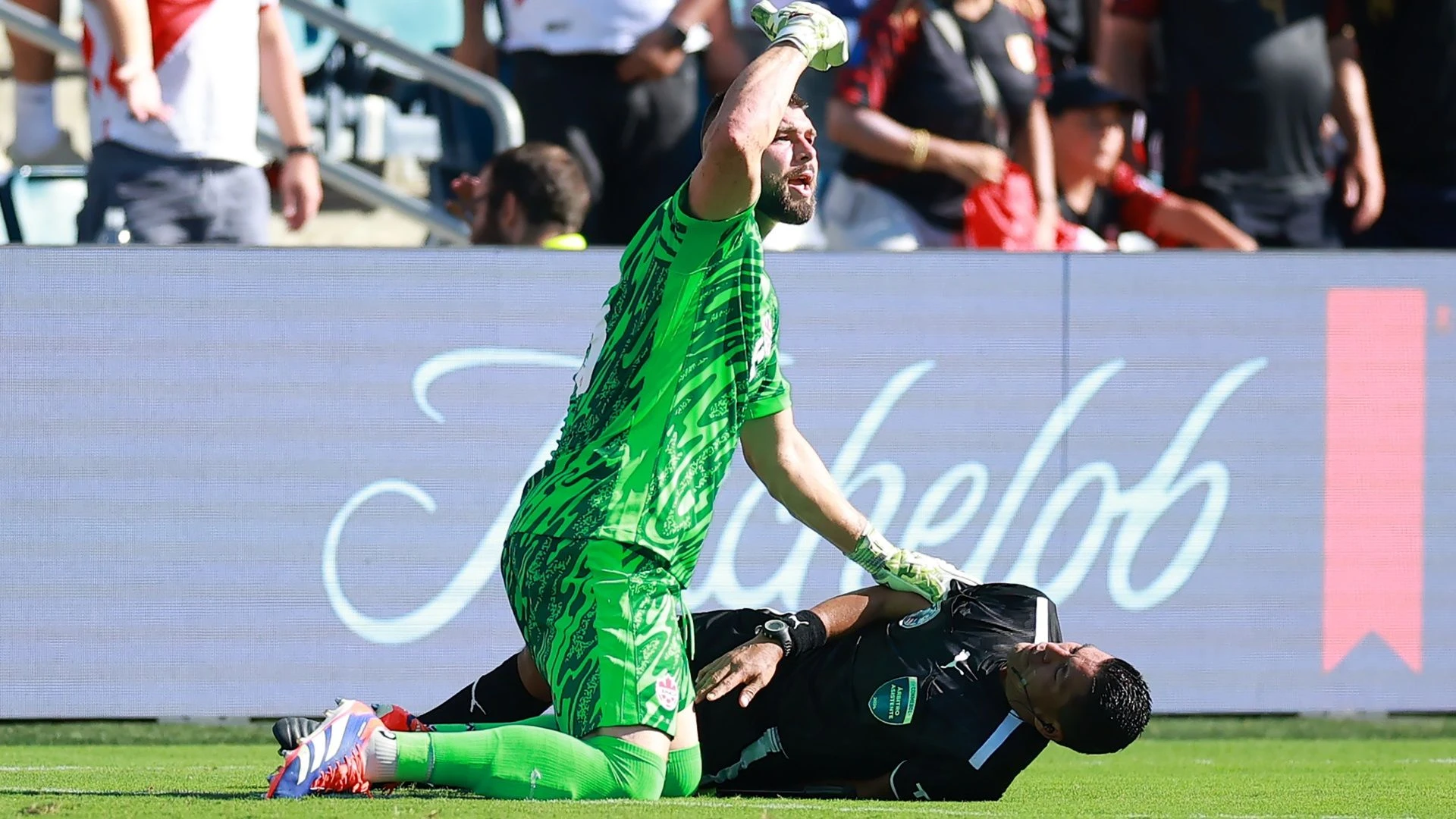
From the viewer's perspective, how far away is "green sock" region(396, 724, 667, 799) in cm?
395

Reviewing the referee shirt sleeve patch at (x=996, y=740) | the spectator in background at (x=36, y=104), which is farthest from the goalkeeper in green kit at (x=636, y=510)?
the spectator in background at (x=36, y=104)

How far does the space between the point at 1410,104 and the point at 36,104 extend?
5.65m

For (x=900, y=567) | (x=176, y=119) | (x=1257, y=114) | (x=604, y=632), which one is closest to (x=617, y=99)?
(x=176, y=119)

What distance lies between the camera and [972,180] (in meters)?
7.40

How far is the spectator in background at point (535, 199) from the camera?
6547 mm

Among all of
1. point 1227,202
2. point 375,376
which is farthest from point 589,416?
point 1227,202

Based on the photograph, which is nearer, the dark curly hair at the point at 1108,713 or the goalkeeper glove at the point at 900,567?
the dark curly hair at the point at 1108,713

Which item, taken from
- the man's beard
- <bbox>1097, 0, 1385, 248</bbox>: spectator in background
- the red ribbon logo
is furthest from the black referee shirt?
<bbox>1097, 0, 1385, 248</bbox>: spectator in background

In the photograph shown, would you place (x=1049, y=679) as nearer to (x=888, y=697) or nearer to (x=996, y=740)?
(x=996, y=740)

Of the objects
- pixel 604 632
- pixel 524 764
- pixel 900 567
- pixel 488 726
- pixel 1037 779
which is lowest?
pixel 1037 779

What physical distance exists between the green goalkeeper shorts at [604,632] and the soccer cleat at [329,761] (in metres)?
0.43

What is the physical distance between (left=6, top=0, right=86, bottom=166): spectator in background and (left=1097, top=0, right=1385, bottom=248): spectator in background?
4.47m

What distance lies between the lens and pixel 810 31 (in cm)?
396

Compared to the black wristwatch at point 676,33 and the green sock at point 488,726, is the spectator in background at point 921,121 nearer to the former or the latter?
the black wristwatch at point 676,33
